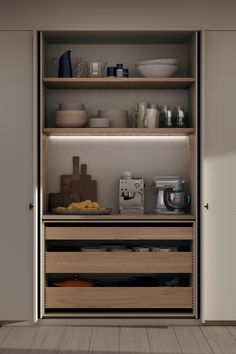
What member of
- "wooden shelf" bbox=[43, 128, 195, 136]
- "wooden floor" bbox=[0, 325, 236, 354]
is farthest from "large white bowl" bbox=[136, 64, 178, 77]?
"wooden floor" bbox=[0, 325, 236, 354]

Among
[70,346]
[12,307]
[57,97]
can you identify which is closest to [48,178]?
[57,97]

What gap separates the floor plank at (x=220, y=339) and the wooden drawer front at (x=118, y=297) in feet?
0.80

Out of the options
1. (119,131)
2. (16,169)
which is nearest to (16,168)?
(16,169)

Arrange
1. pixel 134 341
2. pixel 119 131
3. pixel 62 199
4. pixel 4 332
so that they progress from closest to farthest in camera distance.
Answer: pixel 134 341 < pixel 4 332 < pixel 119 131 < pixel 62 199

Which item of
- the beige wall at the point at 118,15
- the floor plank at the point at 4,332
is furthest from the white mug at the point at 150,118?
the floor plank at the point at 4,332

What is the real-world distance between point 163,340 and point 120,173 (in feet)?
4.65

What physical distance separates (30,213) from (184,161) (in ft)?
4.17

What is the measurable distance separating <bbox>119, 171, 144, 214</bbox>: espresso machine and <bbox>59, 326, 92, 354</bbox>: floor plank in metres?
0.93

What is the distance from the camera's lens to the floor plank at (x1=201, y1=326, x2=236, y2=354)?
4699 millimetres

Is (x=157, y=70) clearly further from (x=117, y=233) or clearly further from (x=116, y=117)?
(x=117, y=233)

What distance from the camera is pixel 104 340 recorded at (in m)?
4.93

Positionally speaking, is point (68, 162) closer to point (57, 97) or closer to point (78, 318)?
point (57, 97)

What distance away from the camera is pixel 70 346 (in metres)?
4.78

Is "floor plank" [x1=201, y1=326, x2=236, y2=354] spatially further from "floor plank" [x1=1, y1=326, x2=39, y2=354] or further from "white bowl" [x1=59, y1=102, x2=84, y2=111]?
"white bowl" [x1=59, y1=102, x2=84, y2=111]
